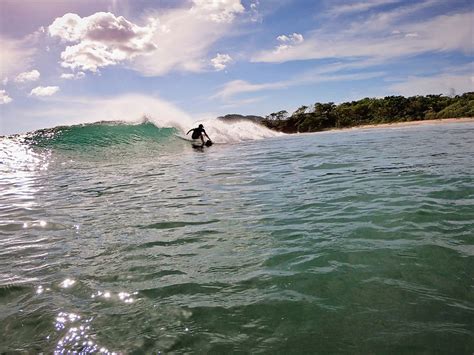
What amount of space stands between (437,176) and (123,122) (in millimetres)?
21301

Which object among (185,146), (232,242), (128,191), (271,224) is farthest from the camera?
(185,146)

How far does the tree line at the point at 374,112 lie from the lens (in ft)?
118

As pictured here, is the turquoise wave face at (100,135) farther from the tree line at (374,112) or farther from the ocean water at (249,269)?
the tree line at (374,112)

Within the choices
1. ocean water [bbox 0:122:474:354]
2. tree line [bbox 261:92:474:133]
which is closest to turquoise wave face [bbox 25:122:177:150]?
ocean water [bbox 0:122:474:354]

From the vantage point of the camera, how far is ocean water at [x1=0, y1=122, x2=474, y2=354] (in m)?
2.16

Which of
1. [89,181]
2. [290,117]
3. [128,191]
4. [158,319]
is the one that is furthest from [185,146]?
[290,117]

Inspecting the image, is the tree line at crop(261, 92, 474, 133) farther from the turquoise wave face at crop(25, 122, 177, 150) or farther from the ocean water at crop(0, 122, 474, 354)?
the ocean water at crop(0, 122, 474, 354)

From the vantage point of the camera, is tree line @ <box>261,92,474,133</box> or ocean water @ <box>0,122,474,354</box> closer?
ocean water @ <box>0,122,474,354</box>

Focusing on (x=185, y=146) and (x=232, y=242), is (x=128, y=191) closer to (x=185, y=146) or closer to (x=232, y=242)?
(x=232, y=242)

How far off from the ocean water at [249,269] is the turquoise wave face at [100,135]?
12624mm

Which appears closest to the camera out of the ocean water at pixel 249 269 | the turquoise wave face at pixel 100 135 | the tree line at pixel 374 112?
the ocean water at pixel 249 269

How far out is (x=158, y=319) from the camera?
7.82 feet

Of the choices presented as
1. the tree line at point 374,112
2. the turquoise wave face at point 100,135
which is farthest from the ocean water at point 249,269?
the tree line at point 374,112

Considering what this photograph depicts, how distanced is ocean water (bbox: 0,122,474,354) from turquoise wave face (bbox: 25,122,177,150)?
12624 millimetres
